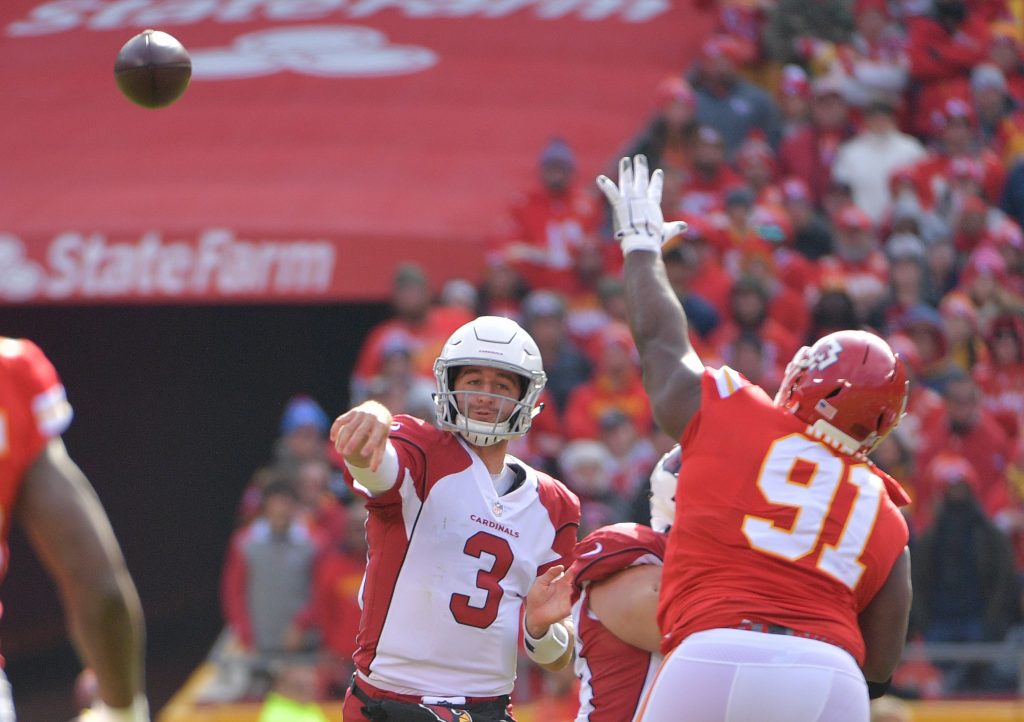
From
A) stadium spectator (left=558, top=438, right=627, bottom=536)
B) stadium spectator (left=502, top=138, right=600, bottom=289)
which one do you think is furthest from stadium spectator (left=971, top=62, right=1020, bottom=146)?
stadium spectator (left=558, top=438, right=627, bottom=536)

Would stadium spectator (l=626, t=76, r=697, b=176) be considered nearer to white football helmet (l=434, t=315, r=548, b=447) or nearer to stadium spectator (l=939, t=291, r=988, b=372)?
stadium spectator (l=939, t=291, r=988, b=372)

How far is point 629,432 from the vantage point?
29.9ft

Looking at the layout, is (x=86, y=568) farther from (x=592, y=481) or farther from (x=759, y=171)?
(x=759, y=171)

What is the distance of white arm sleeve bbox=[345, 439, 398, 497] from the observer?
14.5 ft

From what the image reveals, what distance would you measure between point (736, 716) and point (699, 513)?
49 centimetres

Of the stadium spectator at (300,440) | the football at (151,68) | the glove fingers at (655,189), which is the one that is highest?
the football at (151,68)

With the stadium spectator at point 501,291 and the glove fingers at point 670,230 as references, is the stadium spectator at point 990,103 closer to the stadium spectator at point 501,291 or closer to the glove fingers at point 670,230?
the stadium spectator at point 501,291

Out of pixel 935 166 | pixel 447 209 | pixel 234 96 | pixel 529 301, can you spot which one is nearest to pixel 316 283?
pixel 447 209

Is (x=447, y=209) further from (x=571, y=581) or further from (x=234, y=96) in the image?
(x=571, y=581)

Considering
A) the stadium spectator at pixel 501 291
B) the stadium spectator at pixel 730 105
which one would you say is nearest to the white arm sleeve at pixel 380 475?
the stadium spectator at pixel 501 291

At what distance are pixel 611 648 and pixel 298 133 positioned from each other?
9.37 metres

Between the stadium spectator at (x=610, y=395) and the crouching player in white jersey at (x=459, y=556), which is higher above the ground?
the crouching player in white jersey at (x=459, y=556)

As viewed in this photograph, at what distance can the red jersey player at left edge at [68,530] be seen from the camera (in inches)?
125

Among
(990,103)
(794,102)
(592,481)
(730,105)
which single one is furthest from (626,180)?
(990,103)
